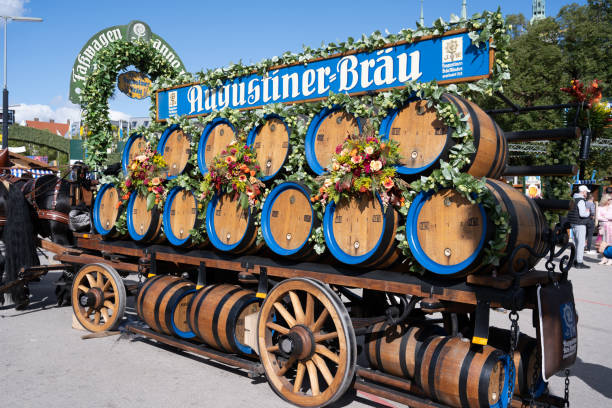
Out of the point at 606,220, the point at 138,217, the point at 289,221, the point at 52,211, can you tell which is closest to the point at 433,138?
the point at 289,221

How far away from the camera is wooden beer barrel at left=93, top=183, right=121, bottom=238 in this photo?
20.6 ft

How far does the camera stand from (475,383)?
328 centimetres

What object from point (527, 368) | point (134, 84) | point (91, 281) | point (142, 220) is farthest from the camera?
point (134, 84)

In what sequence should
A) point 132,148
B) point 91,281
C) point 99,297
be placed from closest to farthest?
point 99,297 < point 91,281 < point 132,148

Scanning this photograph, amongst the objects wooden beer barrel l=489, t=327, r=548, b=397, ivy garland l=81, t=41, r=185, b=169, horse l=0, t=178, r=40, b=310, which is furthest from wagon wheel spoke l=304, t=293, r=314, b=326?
horse l=0, t=178, r=40, b=310

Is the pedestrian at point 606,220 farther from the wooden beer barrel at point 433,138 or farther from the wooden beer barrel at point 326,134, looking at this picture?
the wooden beer barrel at point 326,134

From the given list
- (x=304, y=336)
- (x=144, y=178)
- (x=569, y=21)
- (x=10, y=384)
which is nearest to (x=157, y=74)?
(x=144, y=178)

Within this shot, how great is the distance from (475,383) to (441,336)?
0.58 metres

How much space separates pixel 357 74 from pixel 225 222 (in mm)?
1860

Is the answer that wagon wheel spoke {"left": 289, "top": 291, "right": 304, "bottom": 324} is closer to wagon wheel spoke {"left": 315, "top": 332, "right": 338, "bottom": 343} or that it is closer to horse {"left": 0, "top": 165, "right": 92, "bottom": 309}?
wagon wheel spoke {"left": 315, "top": 332, "right": 338, "bottom": 343}

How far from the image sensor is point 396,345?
12.9 feet

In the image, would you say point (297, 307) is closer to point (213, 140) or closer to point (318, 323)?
point (318, 323)

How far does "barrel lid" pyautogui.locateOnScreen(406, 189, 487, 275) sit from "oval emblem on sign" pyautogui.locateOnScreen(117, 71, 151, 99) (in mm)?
5399

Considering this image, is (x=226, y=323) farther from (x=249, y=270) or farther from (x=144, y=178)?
(x=144, y=178)
